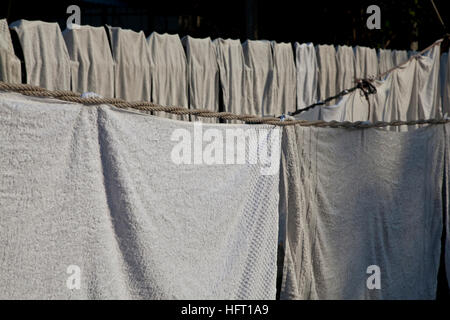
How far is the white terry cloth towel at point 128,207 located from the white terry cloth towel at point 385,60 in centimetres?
280

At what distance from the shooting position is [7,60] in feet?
10.3

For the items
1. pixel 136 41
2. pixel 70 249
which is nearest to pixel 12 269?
pixel 70 249

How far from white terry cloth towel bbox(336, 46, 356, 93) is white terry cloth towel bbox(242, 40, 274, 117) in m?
0.84

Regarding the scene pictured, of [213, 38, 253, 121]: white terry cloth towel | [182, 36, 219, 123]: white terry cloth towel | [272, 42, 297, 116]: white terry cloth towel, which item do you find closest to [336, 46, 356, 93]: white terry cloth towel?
[272, 42, 297, 116]: white terry cloth towel

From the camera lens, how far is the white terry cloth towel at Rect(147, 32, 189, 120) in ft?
13.2

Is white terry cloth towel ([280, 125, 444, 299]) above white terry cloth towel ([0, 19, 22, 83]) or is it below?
below

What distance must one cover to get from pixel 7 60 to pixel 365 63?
11.3ft

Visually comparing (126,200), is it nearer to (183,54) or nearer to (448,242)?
(183,54)

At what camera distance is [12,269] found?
79.7 inches

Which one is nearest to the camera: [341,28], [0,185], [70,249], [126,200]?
[0,185]

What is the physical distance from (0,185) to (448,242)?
13.4 feet

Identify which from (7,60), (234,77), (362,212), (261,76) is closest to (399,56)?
(261,76)

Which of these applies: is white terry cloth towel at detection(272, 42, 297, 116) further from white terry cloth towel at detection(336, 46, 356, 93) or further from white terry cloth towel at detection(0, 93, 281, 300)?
white terry cloth towel at detection(0, 93, 281, 300)

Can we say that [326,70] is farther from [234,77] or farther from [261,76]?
[234,77]
